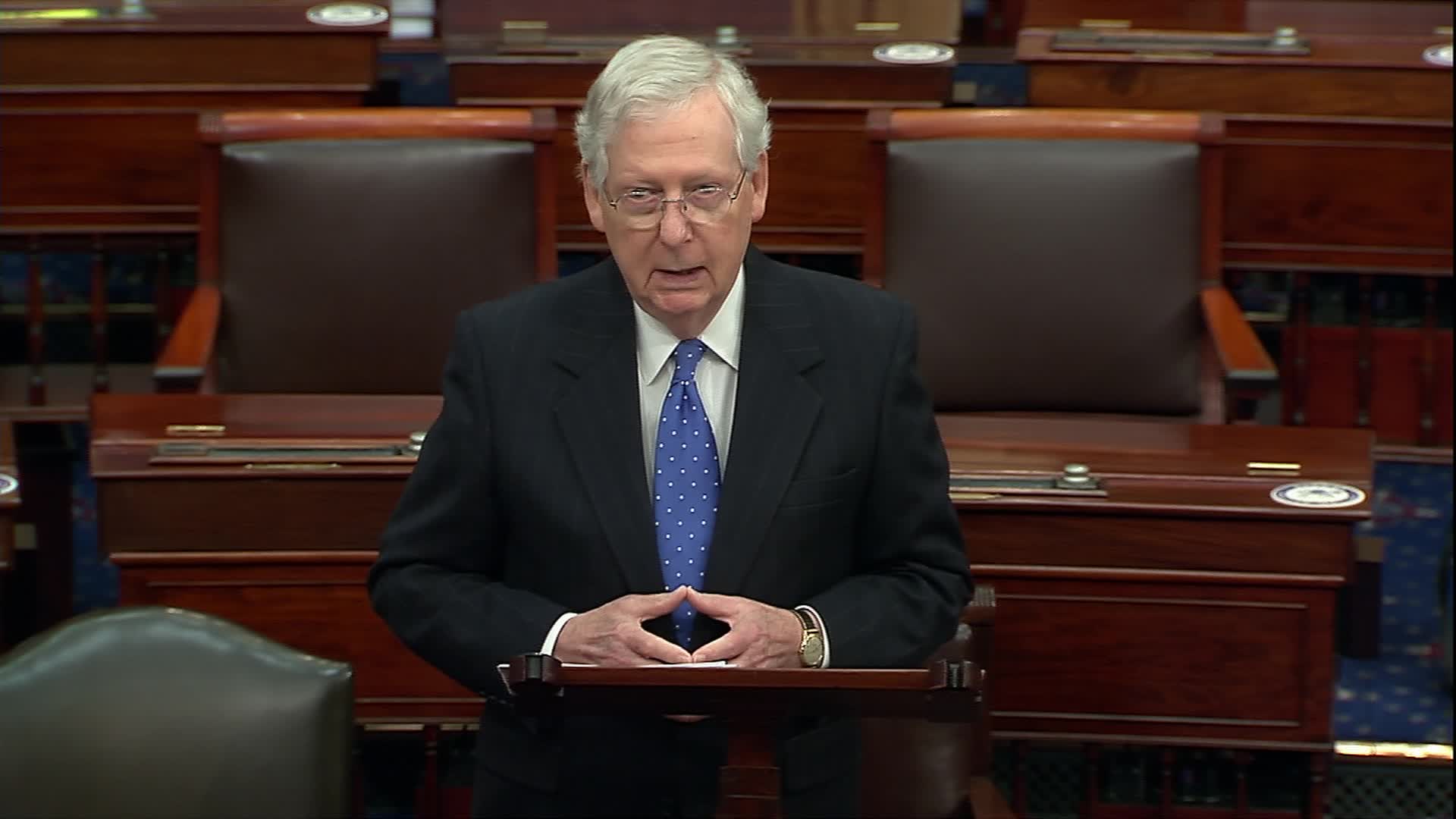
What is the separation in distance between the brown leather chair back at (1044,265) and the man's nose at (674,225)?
0.86m

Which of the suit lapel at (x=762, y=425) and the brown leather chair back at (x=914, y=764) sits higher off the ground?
the suit lapel at (x=762, y=425)

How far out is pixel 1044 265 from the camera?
5.92 feet

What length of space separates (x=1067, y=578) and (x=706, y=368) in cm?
50

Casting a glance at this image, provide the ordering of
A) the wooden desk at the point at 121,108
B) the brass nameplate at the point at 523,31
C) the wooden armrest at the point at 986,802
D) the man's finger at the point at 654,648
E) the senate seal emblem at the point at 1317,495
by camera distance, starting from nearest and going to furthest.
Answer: the man's finger at the point at 654,648
the wooden armrest at the point at 986,802
the senate seal emblem at the point at 1317,495
the wooden desk at the point at 121,108
the brass nameplate at the point at 523,31

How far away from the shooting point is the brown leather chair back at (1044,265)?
1.80m

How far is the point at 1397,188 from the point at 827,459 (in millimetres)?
1177

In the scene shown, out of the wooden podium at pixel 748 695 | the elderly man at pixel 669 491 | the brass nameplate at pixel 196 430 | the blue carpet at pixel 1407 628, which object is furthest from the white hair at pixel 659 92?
the blue carpet at pixel 1407 628

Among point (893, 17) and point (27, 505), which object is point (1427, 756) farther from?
point (27, 505)

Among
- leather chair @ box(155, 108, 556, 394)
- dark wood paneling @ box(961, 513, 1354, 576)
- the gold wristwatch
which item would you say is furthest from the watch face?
leather chair @ box(155, 108, 556, 394)

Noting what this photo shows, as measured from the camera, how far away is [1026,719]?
1471 mm

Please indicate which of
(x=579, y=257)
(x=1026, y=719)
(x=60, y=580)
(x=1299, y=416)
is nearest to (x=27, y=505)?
(x=60, y=580)

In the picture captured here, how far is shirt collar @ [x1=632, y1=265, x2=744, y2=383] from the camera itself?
101cm

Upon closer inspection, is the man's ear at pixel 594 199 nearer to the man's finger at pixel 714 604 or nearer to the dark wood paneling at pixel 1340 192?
the man's finger at pixel 714 604

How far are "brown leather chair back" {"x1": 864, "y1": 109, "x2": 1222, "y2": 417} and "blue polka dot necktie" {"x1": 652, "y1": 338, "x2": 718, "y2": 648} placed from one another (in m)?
0.80
